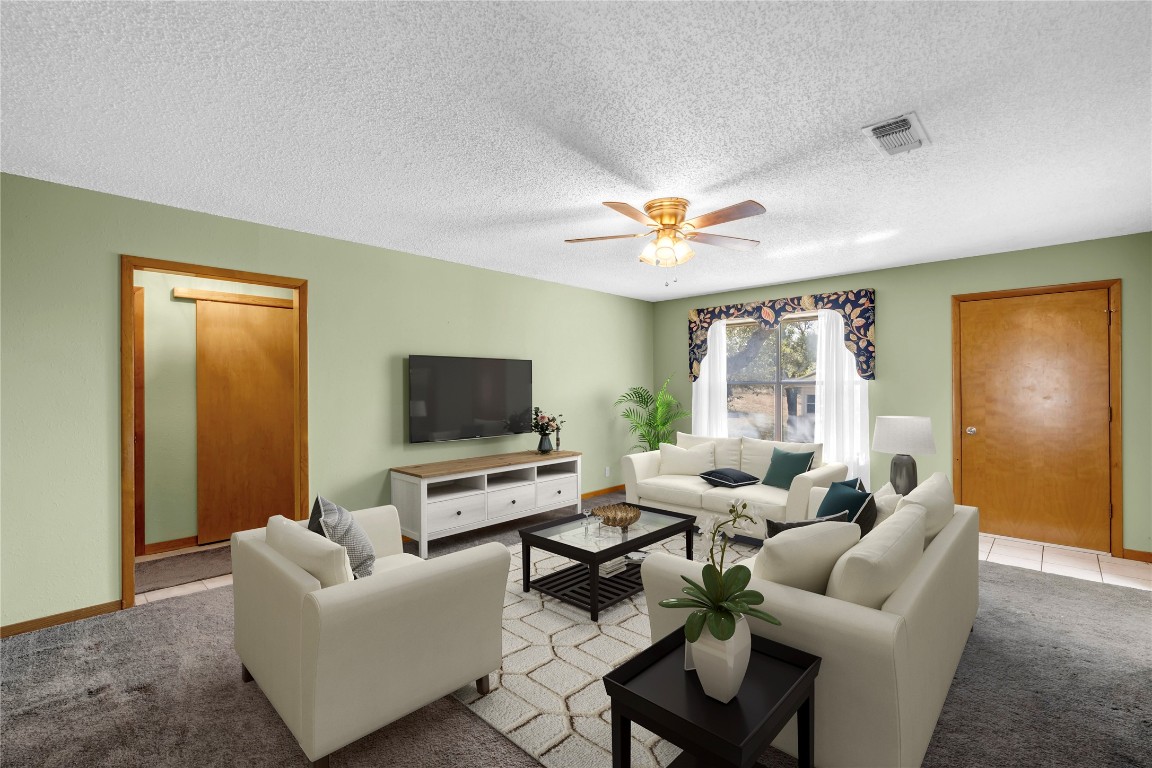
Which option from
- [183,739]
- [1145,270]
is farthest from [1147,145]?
[183,739]

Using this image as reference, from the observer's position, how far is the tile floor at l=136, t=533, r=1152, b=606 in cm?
349

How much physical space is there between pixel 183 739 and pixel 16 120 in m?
2.62

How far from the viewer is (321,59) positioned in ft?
6.05

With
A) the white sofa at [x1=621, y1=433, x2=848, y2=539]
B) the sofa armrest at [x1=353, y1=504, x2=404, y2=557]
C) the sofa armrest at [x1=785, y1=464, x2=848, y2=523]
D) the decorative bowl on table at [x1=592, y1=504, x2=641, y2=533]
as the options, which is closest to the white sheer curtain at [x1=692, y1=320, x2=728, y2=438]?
the white sofa at [x1=621, y1=433, x2=848, y2=539]

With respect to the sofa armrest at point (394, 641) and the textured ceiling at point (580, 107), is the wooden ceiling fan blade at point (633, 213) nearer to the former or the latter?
the textured ceiling at point (580, 107)

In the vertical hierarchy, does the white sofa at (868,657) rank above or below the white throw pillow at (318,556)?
below

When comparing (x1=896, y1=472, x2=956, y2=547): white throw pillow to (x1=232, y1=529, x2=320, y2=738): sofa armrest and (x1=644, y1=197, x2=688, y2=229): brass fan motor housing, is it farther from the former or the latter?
(x1=232, y1=529, x2=320, y2=738): sofa armrest

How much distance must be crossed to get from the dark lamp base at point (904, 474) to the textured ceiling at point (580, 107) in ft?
5.64

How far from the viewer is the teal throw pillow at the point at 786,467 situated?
14.7 feet

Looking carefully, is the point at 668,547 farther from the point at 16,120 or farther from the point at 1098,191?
the point at 16,120

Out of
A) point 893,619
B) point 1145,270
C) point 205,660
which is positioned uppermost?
point 1145,270

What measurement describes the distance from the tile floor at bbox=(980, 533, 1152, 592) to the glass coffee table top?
2568 mm

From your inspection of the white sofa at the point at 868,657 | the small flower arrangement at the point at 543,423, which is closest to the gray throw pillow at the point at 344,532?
the white sofa at the point at 868,657

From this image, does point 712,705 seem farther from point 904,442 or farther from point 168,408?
point 168,408
